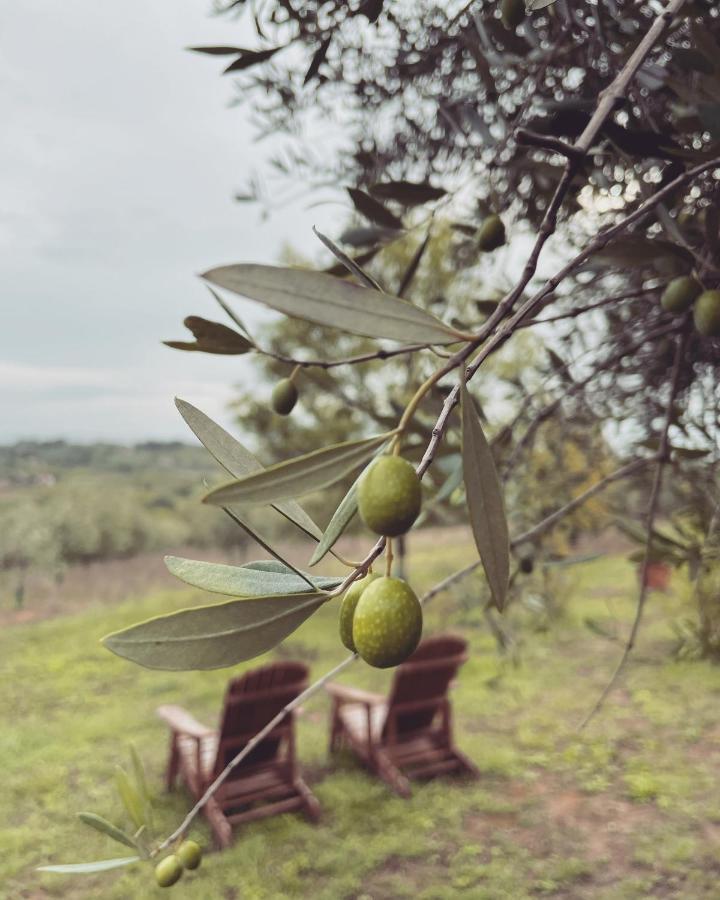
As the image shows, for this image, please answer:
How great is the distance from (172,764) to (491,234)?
4.60 meters

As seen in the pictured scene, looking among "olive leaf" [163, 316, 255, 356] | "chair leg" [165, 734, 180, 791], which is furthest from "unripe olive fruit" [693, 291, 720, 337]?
"chair leg" [165, 734, 180, 791]

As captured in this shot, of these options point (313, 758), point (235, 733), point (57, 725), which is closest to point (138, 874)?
point (235, 733)

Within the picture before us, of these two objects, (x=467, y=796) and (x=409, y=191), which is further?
(x=467, y=796)

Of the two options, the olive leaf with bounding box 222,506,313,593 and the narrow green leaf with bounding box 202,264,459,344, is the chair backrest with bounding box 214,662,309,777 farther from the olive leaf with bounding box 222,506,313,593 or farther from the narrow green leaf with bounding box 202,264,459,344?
the narrow green leaf with bounding box 202,264,459,344

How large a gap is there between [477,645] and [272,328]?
16.6 feet

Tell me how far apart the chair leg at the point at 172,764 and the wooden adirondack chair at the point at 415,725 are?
1.08 m

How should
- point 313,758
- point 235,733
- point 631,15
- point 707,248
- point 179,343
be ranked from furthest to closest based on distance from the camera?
1. point 313,758
2. point 235,733
3. point 631,15
4. point 707,248
5. point 179,343

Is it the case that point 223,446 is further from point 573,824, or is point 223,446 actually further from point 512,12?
point 573,824

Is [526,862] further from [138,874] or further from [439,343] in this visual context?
[439,343]

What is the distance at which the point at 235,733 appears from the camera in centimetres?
425

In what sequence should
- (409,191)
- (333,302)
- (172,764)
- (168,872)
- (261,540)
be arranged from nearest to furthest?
1. (333,302)
2. (261,540)
3. (168,872)
4. (409,191)
5. (172,764)

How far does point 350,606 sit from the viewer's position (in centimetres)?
55

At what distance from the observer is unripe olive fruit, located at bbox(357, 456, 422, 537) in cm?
42

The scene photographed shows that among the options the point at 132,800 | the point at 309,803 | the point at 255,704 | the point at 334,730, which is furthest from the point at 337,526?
the point at 334,730
